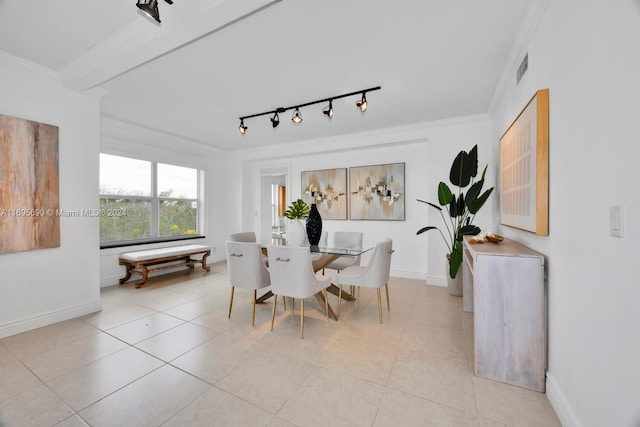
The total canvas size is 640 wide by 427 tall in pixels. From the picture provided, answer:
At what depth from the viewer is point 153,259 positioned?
407 cm

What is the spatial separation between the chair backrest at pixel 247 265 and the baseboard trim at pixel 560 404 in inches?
91.0

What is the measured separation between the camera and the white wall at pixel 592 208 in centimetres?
94

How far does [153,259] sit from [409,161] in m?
4.52

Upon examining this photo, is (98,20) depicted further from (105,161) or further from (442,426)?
(442,426)

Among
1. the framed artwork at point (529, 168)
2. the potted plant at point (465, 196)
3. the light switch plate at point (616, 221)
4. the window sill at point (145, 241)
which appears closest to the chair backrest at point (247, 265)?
the potted plant at point (465, 196)

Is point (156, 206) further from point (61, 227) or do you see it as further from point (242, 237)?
point (242, 237)

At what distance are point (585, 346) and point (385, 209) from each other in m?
3.49

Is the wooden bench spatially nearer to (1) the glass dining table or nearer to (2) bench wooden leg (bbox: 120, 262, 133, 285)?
(2) bench wooden leg (bbox: 120, 262, 133, 285)

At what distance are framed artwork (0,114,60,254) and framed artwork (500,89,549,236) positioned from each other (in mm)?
4247

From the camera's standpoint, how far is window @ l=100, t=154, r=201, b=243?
4.20 metres

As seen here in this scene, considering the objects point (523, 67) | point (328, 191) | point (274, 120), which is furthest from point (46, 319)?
point (523, 67)

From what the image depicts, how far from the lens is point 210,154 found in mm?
5672

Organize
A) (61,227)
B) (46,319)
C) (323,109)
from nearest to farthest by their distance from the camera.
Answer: (46,319) < (61,227) < (323,109)

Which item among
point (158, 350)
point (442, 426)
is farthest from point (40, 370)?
point (442, 426)
